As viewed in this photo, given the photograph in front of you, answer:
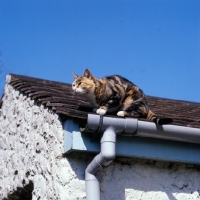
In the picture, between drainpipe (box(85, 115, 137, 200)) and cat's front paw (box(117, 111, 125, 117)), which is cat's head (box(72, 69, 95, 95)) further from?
drainpipe (box(85, 115, 137, 200))

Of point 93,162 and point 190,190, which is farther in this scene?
point 190,190

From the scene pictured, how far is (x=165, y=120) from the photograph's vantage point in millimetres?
4336

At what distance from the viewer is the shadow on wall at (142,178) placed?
4.48m

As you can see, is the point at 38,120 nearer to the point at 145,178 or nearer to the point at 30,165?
the point at 30,165

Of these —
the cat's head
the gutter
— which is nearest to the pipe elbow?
the gutter

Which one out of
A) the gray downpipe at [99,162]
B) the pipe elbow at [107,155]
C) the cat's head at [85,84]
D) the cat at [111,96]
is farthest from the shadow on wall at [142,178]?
the cat's head at [85,84]

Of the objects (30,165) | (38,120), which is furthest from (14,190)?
(38,120)

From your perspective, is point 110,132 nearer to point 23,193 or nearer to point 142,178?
point 142,178

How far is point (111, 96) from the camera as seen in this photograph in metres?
4.81

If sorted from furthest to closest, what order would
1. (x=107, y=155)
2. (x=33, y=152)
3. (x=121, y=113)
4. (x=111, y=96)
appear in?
(x=33, y=152)
(x=111, y=96)
(x=121, y=113)
(x=107, y=155)

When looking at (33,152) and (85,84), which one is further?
(33,152)

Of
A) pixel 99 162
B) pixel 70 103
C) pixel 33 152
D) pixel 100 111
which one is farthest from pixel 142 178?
pixel 33 152

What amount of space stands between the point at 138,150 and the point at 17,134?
174 cm

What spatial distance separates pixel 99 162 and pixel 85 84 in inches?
38.1
